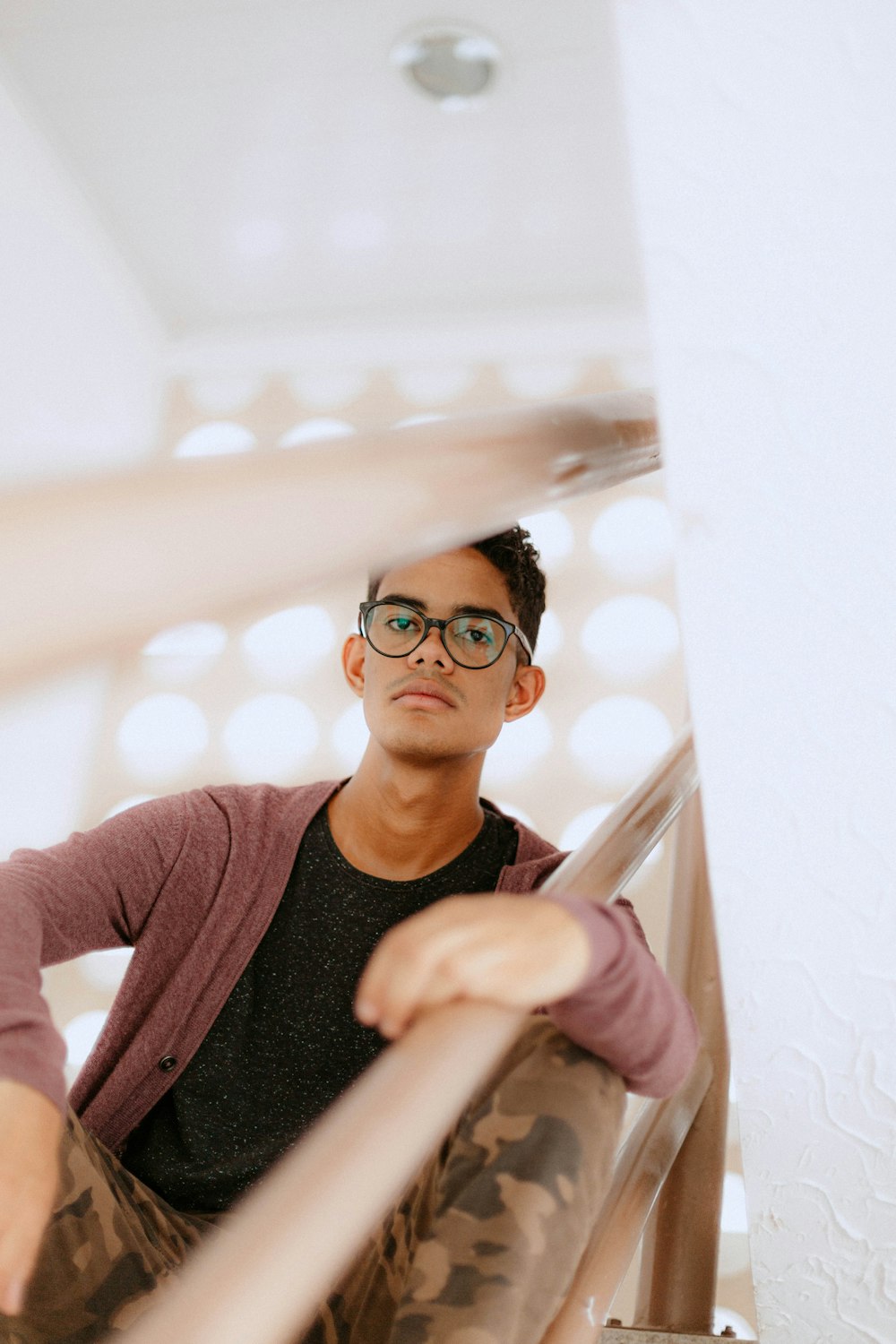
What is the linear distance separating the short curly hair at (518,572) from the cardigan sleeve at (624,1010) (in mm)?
733

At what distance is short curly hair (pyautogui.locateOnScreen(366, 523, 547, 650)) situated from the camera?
134 centimetres

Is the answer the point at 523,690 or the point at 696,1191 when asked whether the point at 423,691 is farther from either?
the point at 696,1191

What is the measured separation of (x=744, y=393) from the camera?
0.53 metres

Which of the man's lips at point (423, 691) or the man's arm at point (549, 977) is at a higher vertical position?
the man's lips at point (423, 691)

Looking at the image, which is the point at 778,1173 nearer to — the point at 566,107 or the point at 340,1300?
the point at 340,1300

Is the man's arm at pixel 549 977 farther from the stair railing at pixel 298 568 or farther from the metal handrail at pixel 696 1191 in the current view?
the metal handrail at pixel 696 1191

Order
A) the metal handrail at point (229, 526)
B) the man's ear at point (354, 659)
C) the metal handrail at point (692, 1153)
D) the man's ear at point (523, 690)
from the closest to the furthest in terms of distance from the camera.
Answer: the metal handrail at point (229, 526) < the metal handrail at point (692, 1153) < the man's ear at point (523, 690) < the man's ear at point (354, 659)

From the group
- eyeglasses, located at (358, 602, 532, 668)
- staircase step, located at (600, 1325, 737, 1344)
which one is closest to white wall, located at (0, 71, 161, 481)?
eyeglasses, located at (358, 602, 532, 668)

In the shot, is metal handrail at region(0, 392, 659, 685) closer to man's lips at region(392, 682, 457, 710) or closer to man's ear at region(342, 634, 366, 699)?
man's lips at region(392, 682, 457, 710)

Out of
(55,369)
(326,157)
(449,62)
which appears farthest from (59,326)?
(449,62)

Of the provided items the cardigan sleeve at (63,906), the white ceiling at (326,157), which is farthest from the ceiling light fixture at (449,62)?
the cardigan sleeve at (63,906)

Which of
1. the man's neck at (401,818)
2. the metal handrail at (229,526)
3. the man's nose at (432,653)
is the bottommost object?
the man's neck at (401,818)

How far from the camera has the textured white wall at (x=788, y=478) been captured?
0.49 m

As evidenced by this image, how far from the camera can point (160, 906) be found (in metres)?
1.15
